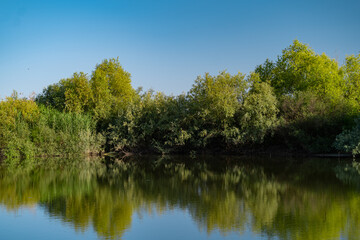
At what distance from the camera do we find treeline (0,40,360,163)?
1448 inches

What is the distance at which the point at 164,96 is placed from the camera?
44219 mm

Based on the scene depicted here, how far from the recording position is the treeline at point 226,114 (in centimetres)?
3678

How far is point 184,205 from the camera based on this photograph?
1538 cm

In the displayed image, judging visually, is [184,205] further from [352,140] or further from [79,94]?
[79,94]

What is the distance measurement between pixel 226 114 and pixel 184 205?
2344 centimetres

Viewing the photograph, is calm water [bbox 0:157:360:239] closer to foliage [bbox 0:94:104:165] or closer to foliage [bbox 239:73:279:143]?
foliage [bbox 239:73:279:143]

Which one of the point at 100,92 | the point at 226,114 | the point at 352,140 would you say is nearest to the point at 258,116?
the point at 226,114

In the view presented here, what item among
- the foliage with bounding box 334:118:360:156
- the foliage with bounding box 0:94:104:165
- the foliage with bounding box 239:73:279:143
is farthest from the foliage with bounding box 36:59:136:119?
the foliage with bounding box 334:118:360:156

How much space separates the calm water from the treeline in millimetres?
11606

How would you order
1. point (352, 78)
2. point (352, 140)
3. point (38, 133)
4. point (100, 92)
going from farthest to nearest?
point (100, 92)
point (352, 78)
point (38, 133)
point (352, 140)

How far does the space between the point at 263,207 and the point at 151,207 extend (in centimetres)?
431

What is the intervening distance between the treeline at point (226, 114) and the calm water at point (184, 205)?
11606 millimetres

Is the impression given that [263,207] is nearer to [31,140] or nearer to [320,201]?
[320,201]

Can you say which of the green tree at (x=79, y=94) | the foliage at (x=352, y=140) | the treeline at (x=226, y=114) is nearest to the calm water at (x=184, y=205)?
the foliage at (x=352, y=140)
